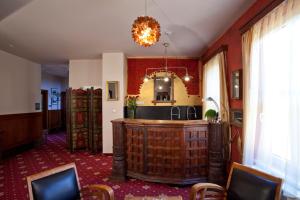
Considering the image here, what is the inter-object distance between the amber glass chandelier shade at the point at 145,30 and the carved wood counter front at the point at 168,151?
1.74 m

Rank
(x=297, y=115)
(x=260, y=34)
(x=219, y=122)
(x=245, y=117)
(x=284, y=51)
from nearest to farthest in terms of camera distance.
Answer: (x=297, y=115)
(x=284, y=51)
(x=260, y=34)
(x=245, y=117)
(x=219, y=122)

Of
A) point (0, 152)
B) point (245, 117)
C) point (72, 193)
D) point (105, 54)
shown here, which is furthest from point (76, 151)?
point (245, 117)

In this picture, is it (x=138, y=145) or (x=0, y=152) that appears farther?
(x=0, y=152)

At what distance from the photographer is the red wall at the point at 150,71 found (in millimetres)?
6234

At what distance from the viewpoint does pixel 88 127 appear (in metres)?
6.07

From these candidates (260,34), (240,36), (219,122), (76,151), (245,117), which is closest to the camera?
(260,34)

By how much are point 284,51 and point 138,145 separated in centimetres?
269

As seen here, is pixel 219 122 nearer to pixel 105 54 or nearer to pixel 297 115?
pixel 297 115

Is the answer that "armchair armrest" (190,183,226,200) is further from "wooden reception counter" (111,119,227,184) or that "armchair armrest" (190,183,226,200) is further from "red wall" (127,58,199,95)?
"red wall" (127,58,199,95)

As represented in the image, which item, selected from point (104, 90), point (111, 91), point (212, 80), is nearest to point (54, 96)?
point (104, 90)

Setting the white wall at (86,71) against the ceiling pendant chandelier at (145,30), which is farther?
the white wall at (86,71)

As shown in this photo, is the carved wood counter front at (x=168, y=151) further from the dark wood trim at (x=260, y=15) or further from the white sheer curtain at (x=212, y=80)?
the dark wood trim at (x=260, y=15)

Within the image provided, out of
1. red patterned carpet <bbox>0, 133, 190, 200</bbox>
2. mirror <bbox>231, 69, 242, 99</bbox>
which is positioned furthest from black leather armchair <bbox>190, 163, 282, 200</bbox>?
mirror <bbox>231, 69, 242, 99</bbox>

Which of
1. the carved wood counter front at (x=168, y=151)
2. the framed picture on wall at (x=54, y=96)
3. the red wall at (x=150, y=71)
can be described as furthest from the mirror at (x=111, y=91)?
the framed picture on wall at (x=54, y=96)
